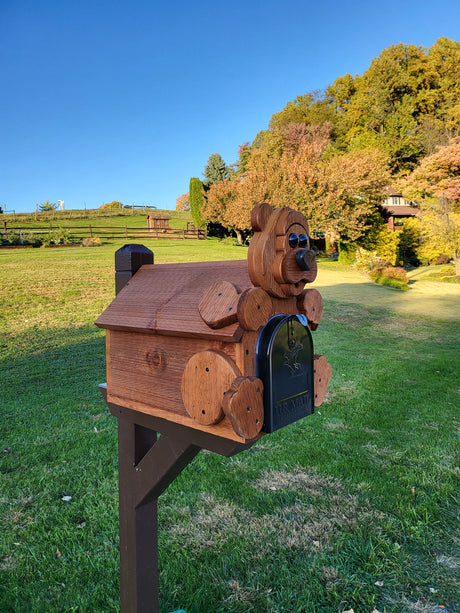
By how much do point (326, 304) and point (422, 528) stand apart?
28.6 feet

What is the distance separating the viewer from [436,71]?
31359 millimetres

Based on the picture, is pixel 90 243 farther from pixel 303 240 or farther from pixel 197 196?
pixel 303 240

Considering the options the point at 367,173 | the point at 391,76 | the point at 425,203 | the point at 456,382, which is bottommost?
the point at 456,382

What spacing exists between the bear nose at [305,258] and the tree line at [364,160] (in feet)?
51.1

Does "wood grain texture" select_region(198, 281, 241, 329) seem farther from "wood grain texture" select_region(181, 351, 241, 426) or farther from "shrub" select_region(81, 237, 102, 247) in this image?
"shrub" select_region(81, 237, 102, 247)

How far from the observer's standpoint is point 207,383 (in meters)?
0.90

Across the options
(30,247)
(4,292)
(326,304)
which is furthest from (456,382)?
(30,247)

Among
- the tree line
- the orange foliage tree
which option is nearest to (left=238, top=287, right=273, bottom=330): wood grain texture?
the tree line

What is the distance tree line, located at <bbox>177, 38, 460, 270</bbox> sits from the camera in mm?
19266

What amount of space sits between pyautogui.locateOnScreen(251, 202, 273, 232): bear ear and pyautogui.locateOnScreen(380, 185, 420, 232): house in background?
2672 cm

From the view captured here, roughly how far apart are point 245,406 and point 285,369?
0.17 meters

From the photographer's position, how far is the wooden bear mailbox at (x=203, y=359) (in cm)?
89

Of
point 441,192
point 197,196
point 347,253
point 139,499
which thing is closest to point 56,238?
point 197,196

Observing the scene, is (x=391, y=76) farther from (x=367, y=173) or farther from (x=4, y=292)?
(x=4, y=292)
